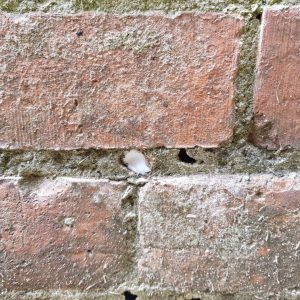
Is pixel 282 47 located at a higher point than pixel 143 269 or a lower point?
higher

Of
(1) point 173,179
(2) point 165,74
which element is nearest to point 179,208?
(1) point 173,179

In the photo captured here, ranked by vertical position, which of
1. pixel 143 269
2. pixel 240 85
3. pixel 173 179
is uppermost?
pixel 240 85

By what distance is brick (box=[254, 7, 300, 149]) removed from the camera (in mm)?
412

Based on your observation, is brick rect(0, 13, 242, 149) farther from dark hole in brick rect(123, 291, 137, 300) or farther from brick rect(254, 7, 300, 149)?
dark hole in brick rect(123, 291, 137, 300)

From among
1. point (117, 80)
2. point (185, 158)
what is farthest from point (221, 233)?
point (117, 80)

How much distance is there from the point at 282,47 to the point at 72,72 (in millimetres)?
213

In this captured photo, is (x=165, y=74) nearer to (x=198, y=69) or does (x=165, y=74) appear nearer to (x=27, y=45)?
(x=198, y=69)

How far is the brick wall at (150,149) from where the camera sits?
41cm

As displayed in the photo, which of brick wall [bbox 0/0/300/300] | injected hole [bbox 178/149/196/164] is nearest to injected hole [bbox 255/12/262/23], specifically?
brick wall [bbox 0/0/300/300]

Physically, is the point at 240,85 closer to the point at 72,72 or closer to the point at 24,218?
the point at 72,72

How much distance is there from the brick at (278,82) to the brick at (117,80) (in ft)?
0.10

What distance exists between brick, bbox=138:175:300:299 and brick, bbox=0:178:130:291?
0.03 meters

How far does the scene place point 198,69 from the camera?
42 centimetres

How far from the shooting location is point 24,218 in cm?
46
